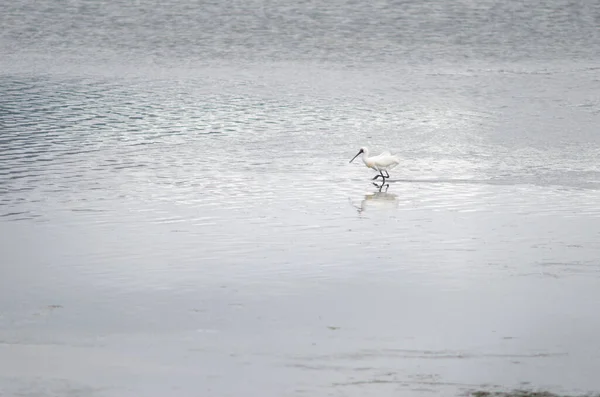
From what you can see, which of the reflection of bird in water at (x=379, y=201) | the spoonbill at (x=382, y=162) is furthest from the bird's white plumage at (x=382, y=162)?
the reflection of bird in water at (x=379, y=201)

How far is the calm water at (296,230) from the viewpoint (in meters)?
10.3

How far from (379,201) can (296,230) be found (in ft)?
8.25

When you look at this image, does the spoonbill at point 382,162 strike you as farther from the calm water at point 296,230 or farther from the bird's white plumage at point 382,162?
the calm water at point 296,230

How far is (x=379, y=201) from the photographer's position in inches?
696

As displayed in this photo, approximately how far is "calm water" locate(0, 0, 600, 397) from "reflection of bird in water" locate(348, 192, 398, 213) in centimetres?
6

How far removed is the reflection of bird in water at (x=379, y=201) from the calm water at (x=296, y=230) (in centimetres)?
6

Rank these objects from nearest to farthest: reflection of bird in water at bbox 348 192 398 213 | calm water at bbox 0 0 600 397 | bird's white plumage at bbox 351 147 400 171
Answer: calm water at bbox 0 0 600 397 < reflection of bird in water at bbox 348 192 398 213 < bird's white plumage at bbox 351 147 400 171

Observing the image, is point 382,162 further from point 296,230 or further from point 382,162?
point 296,230

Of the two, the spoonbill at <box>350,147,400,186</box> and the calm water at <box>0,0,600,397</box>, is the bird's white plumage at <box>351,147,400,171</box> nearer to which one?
the spoonbill at <box>350,147,400,186</box>

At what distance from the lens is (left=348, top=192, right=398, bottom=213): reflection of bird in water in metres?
17.2

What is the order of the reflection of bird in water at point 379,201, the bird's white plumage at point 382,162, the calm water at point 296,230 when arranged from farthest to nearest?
the bird's white plumage at point 382,162
the reflection of bird in water at point 379,201
the calm water at point 296,230

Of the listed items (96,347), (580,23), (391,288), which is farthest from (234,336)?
(580,23)

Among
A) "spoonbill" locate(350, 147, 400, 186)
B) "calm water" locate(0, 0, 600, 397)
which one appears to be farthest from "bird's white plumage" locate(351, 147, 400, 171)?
"calm water" locate(0, 0, 600, 397)

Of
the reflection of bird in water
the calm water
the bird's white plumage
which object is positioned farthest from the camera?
the bird's white plumage
